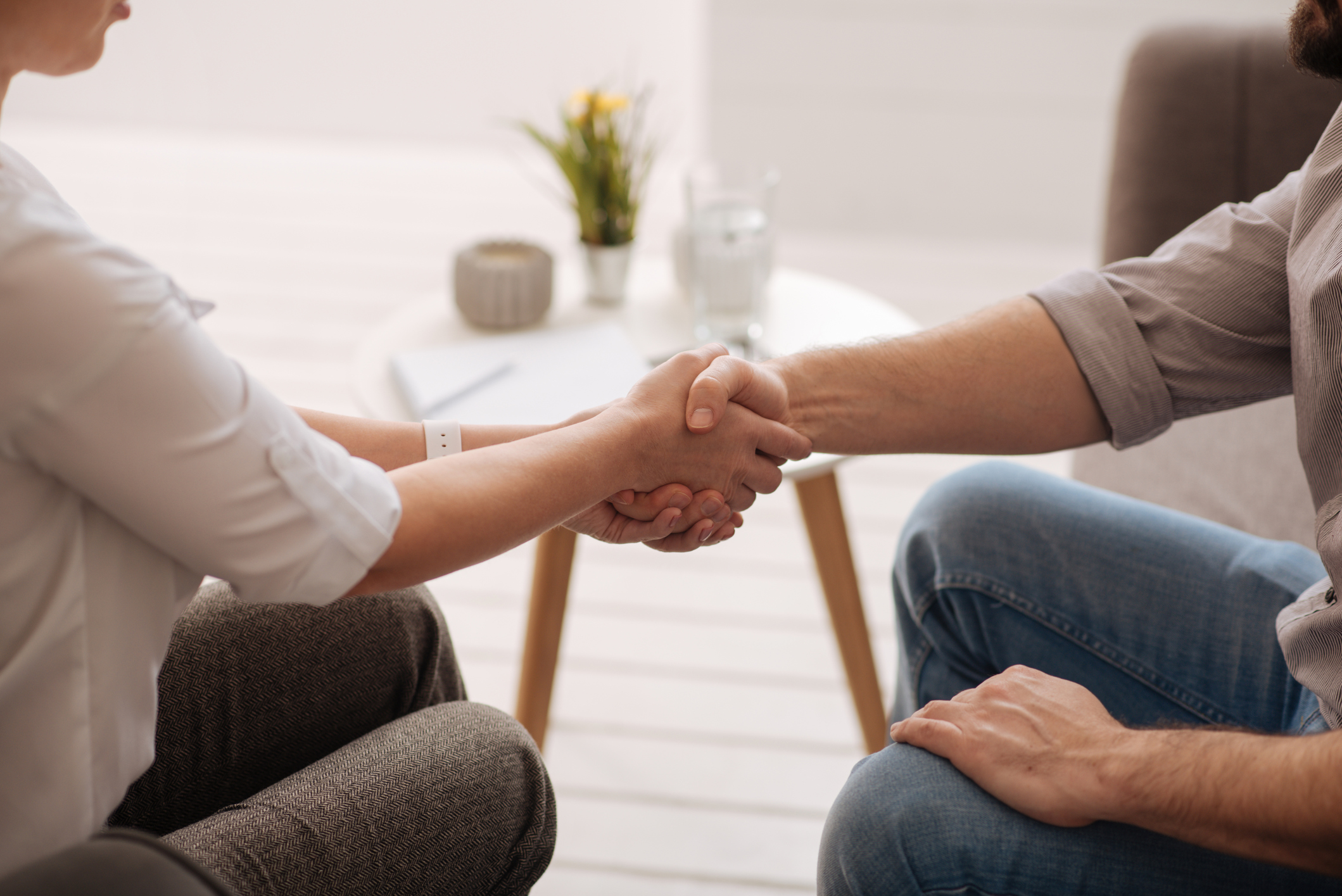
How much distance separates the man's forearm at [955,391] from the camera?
43.6 inches

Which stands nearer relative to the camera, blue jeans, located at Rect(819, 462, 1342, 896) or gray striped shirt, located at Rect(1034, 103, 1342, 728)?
blue jeans, located at Rect(819, 462, 1342, 896)

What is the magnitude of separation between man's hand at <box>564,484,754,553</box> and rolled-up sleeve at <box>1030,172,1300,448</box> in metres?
0.37

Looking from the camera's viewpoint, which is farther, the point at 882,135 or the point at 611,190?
the point at 882,135

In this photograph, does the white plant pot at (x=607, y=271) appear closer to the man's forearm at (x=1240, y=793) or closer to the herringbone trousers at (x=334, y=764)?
the herringbone trousers at (x=334, y=764)

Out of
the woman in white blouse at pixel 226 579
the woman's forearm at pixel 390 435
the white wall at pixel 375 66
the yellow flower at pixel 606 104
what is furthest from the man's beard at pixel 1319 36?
the white wall at pixel 375 66

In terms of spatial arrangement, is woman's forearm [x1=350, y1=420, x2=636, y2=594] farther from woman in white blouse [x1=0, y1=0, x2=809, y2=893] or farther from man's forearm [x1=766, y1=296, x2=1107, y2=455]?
man's forearm [x1=766, y1=296, x2=1107, y2=455]

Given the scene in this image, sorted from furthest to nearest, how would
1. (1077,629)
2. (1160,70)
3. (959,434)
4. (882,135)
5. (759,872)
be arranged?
(882,135) → (1160,70) → (759,872) → (959,434) → (1077,629)

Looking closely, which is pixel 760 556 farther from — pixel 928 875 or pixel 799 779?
pixel 928 875

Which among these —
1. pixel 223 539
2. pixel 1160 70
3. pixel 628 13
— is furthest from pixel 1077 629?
pixel 628 13

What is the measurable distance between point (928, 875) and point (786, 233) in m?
2.86

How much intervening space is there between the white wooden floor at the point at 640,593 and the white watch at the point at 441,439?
2.15 feet

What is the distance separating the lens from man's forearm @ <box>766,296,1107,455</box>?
3.64 feet

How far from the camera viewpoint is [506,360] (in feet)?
4.76

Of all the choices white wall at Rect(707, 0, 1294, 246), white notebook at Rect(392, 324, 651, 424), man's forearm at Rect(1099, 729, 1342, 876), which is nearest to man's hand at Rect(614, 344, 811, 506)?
white notebook at Rect(392, 324, 651, 424)
